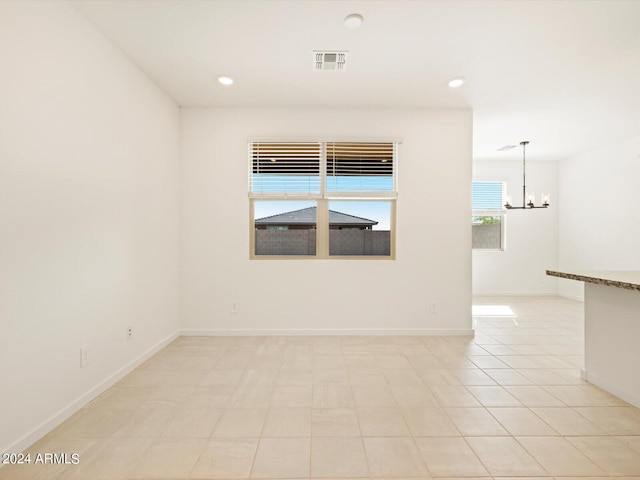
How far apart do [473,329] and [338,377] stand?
2.15 meters

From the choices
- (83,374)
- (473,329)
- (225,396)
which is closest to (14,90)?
(83,374)

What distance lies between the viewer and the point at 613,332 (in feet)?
8.05

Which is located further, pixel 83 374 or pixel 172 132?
pixel 172 132

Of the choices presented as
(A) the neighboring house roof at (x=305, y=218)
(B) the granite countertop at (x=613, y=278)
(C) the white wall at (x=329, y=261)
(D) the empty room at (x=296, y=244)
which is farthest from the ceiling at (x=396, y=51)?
(B) the granite countertop at (x=613, y=278)

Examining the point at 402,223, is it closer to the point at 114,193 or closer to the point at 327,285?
the point at 327,285

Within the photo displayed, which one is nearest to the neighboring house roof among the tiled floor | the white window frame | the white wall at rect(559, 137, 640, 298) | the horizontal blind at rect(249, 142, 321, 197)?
the horizontal blind at rect(249, 142, 321, 197)

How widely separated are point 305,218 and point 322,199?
12.9 inches

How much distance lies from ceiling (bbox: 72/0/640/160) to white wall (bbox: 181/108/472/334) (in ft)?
0.85

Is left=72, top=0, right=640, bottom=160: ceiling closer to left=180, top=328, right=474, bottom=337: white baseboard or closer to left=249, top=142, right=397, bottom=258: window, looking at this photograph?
left=249, top=142, right=397, bottom=258: window

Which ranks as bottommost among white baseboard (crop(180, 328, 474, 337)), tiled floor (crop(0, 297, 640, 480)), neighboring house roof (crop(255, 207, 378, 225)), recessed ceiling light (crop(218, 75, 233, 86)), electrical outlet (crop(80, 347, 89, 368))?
tiled floor (crop(0, 297, 640, 480))

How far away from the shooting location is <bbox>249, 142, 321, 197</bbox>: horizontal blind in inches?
158

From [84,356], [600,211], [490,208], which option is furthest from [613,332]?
[490,208]

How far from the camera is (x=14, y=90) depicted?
1.81m

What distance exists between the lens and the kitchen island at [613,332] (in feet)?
7.55
